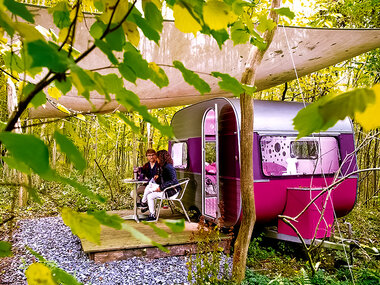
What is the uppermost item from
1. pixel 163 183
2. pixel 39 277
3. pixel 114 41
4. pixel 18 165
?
pixel 114 41

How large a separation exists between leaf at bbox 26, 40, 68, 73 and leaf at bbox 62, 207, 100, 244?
30 cm

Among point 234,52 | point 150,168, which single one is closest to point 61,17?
point 234,52

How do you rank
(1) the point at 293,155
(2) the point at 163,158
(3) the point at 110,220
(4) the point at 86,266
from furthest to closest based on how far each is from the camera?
(2) the point at 163,158 → (1) the point at 293,155 → (4) the point at 86,266 → (3) the point at 110,220

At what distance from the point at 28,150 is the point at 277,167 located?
509 cm

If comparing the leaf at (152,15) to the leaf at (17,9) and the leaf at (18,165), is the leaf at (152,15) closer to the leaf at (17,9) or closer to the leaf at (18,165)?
the leaf at (17,9)

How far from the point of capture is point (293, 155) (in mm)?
5348

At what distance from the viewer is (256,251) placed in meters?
5.12

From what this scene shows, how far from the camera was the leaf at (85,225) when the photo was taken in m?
0.57

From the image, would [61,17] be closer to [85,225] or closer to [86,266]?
[85,225]

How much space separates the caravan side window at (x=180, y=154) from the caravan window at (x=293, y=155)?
1935 mm

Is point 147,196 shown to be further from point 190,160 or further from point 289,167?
point 289,167

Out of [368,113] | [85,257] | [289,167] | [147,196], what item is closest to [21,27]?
[368,113]

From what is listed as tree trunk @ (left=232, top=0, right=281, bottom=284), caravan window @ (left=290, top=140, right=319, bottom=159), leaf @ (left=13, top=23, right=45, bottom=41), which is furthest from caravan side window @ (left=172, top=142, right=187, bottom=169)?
leaf @ (left=13, top=23, right=45, bottom=41)

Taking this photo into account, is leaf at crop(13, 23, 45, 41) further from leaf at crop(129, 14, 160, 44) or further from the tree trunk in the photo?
the tree trunk
